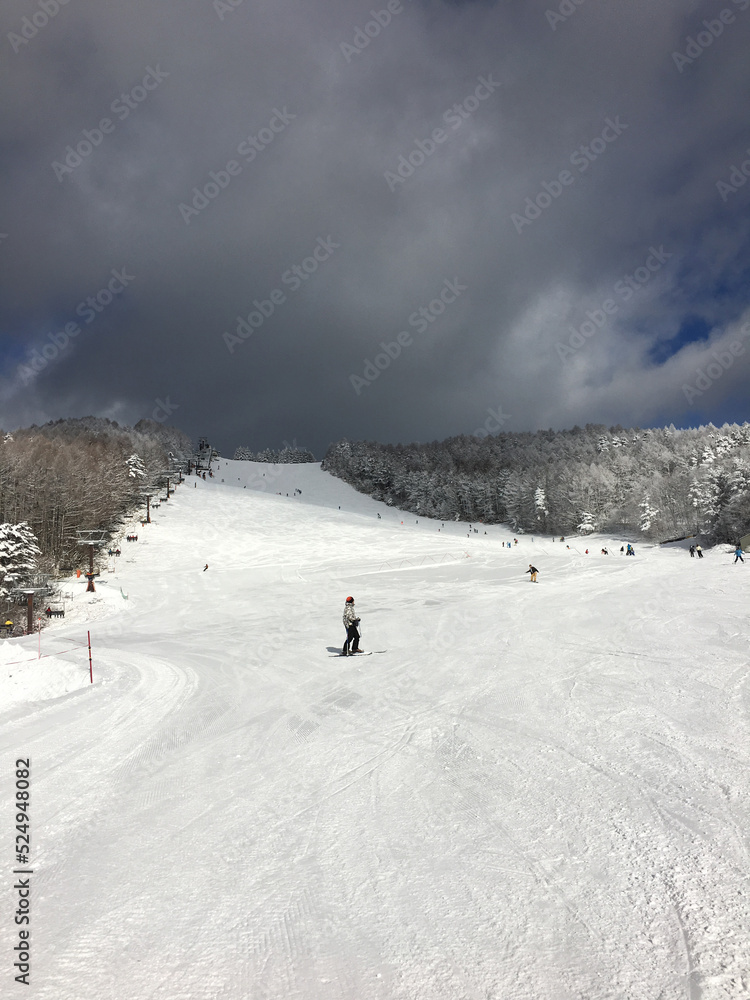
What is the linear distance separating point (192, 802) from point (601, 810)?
4.74m

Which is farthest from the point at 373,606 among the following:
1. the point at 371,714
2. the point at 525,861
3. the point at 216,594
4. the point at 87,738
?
the point at 525,861

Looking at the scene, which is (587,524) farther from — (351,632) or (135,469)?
(351,632)

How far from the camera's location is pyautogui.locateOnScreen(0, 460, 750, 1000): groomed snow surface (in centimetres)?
334

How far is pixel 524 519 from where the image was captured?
92.2m

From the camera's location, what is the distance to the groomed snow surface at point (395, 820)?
334 cm

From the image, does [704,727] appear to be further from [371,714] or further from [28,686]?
[28,686]

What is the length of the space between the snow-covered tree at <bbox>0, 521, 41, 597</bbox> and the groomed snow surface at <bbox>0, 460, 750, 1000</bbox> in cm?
1552

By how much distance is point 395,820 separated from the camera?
5152mm

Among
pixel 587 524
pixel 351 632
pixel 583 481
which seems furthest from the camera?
pixel 583 481

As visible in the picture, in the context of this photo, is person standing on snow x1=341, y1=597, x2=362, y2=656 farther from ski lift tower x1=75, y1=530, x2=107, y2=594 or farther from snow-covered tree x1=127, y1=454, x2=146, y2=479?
snow-covered tree x1=127, y1=454, x2=146, y2=479

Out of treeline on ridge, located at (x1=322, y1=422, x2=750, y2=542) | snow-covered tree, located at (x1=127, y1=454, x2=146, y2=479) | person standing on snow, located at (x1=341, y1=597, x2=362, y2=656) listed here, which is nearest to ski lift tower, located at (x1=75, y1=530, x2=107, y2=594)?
snow-covered tree, located at (x1=127, y1=454, x2=146, y2=479)

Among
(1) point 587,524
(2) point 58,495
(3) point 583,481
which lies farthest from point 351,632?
(3) point 583,481

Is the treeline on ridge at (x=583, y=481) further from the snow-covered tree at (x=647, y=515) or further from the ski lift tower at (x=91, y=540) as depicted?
the ski lift tower at (x=91, y=540)

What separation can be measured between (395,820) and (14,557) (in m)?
30.5
